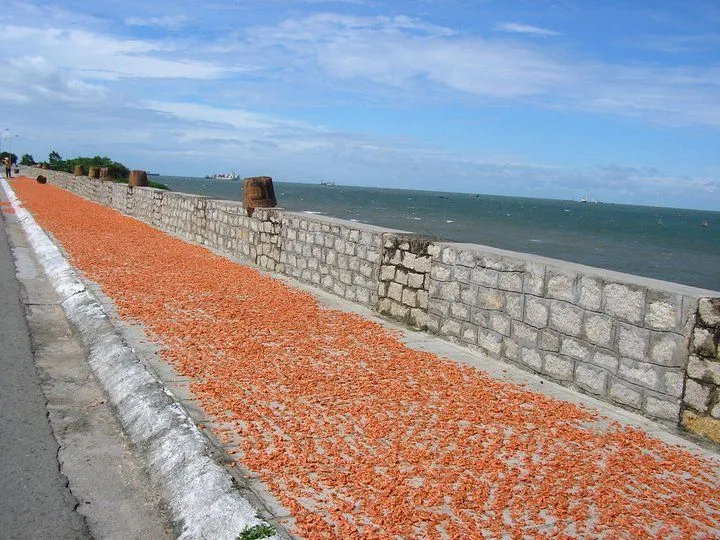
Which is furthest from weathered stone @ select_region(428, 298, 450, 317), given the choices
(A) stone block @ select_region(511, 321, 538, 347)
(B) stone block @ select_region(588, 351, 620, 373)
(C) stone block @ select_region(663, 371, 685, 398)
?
(C) stone block @ select_region(663, 371, 685, 398)

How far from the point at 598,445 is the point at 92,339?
5506 mm

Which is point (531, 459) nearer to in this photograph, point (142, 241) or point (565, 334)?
point (565, 334)

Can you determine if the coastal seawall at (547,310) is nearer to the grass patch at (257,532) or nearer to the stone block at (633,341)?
the stone block at (633,341)

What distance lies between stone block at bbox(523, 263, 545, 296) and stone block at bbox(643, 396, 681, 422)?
152 centimetres

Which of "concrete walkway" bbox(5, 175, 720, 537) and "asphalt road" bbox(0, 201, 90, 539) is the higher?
"concrete walkway" bbox(5, 175, 720, 537)

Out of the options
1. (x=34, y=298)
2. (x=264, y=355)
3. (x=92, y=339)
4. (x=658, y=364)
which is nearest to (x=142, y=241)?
(x=34, y=298)

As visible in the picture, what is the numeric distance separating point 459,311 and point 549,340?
56.7 inches

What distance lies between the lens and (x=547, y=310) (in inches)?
264

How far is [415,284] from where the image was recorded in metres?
8.76

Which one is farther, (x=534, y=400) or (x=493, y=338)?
(x=493, y=338)

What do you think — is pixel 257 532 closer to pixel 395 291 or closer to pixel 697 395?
pixel 697 395

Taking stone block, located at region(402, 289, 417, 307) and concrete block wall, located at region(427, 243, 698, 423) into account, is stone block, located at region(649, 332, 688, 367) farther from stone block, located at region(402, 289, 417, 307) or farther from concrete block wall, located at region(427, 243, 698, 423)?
stone block, located at region(402, 289, 417, 307)

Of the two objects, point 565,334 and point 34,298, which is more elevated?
point 565,334

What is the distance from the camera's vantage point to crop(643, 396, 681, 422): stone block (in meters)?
5.48
